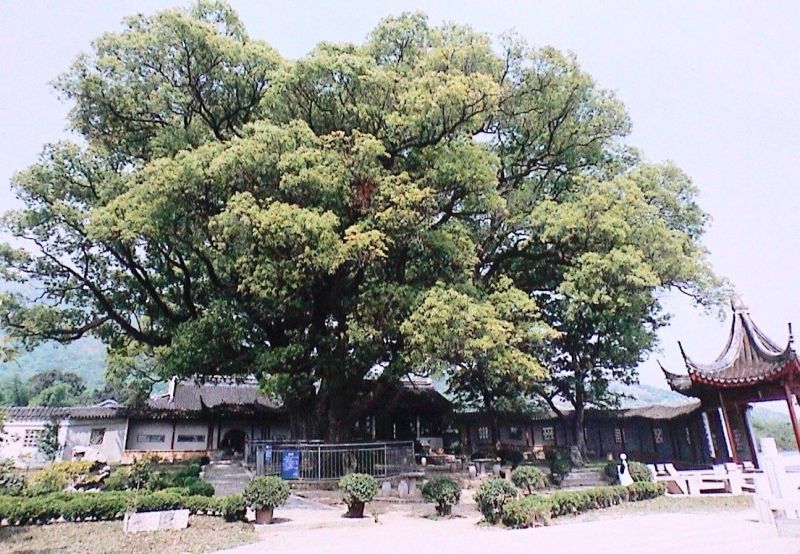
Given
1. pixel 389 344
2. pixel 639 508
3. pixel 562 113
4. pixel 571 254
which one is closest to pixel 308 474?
pixel 389 344

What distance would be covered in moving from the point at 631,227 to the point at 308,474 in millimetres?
11840

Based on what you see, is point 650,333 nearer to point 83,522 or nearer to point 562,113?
point 562,113

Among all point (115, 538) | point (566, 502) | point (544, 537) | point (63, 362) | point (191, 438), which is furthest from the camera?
point (63, 362)

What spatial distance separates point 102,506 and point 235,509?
2.54 metres

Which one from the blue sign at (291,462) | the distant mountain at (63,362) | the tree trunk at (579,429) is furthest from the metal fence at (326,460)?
the distant mountain at (63,362)

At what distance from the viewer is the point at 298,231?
1271 centimetres

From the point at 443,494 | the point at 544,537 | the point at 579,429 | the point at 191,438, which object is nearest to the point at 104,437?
the point at 191,438

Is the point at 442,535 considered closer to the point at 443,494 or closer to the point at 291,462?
the point at 443,494

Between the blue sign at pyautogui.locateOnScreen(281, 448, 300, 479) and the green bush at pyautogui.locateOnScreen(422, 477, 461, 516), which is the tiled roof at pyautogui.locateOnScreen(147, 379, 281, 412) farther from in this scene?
the green bush at pyautogui.locateOnScreen(422, 477, 461, 516)

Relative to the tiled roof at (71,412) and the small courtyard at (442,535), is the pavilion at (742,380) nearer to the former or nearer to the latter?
the small courtyard at (442,535)

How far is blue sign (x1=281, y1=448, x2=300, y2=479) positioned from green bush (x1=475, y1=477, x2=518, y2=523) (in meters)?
6.42

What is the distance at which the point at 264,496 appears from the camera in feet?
34.4

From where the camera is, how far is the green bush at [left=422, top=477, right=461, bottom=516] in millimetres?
11562

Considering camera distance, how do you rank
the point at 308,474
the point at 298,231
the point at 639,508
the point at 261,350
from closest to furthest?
the point at 639,508 < the point at 298,231 < the point at 308,474 < the point at 261,350
